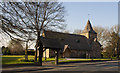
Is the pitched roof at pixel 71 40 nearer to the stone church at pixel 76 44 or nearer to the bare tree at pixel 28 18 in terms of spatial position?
the stone church at pixel 76 44

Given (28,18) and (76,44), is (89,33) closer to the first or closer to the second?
(76,44)

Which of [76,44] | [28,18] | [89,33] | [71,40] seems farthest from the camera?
[89,33]

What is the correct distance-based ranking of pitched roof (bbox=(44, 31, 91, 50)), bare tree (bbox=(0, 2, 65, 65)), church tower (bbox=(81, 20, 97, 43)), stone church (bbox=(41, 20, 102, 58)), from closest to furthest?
bare tree (bbox=(0, 2, 65, 65)) < stone church (bbox=(41, 20, 102, 58)) < pitched roof (bbox=(44, 31, 91, 50)) < church tower (bbox=(81, 20, 97, 43))

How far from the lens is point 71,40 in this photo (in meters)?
55.6

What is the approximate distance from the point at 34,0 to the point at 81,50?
35.1 meters

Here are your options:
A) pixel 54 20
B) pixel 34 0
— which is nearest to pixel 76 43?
pixel 54 20

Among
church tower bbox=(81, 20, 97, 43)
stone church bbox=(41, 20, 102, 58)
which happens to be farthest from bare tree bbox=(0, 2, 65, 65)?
church tower bbox=(81, 20, 97, 43)

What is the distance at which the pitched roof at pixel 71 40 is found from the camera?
51.8 metres

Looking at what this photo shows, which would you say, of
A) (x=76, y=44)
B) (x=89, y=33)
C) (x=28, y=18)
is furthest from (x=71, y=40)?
(x=28, y=18)

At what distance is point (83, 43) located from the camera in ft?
192

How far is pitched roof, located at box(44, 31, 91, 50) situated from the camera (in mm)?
51844

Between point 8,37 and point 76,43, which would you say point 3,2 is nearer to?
point 8,37

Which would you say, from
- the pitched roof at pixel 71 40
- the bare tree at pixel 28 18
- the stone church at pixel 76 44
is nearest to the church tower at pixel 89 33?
the stone church at pixel 76 44

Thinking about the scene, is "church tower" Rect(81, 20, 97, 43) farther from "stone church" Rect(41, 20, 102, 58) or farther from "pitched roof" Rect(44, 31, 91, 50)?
"pitched roof" Rect(44, 31, 91, 50)
